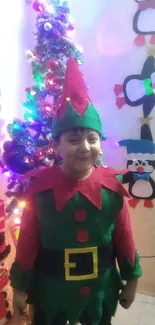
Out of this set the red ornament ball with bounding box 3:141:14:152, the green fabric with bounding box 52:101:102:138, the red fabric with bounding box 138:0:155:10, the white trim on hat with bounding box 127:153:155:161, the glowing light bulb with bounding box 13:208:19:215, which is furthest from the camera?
the white trim on hat with bounding box 127:153:155:161

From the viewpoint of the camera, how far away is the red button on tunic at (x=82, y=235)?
1116 mm

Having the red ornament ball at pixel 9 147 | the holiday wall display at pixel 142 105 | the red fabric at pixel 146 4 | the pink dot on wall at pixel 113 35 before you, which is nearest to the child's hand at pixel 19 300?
the red ornament ball at pixel 9 147

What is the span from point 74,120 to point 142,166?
0.77 meters

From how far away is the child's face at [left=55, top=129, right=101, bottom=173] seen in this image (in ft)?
3.58

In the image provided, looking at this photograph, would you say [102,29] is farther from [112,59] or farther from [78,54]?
[78,54]

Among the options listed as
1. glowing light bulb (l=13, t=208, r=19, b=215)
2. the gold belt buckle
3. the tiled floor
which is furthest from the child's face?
the tiled floor

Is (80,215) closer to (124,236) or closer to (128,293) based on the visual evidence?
(124,236)

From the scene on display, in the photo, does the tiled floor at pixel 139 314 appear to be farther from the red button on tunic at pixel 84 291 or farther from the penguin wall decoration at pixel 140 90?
the penguin wall decoration at pixel 140 90

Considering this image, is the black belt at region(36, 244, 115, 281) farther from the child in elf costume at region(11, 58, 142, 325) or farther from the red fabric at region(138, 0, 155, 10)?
the red fabric at region(138, 0, 155, 10)

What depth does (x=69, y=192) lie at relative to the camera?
3.69 feet

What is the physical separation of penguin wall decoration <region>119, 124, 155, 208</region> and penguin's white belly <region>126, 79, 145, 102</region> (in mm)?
148

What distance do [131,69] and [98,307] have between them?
43.5 inches

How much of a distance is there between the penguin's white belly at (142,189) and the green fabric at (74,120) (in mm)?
744

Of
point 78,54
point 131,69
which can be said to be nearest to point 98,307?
point 78,54
